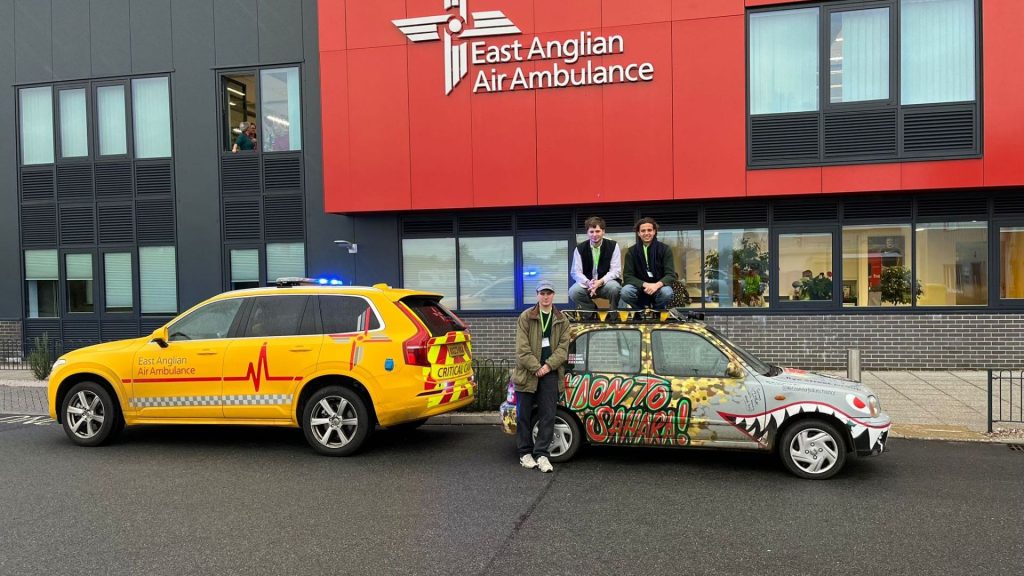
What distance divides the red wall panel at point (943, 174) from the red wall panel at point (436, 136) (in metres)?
7.88

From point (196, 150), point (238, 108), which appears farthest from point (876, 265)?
point (196, 150)

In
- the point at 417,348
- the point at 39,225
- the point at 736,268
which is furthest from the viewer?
the point at 39,225

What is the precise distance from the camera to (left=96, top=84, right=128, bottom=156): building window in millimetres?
16219

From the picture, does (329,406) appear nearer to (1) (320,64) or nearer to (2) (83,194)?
(1) (320,64)

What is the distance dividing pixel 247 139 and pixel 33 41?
19.6 feet

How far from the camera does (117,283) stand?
16.4 m

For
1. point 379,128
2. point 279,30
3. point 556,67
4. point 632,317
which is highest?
point 279,30

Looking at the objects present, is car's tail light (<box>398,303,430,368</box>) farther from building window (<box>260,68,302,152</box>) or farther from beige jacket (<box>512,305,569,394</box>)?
building window (<box>260,68,302,152</box>)

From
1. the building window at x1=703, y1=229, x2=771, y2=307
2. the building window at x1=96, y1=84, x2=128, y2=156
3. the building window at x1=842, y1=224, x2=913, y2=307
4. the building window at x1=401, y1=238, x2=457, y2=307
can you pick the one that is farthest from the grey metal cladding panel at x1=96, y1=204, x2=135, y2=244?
the building window at x1=842, y1=224, x2=913, y2=307

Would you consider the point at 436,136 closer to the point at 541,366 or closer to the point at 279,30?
the point at 279,30

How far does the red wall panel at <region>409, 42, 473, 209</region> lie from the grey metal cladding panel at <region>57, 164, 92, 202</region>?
838cm

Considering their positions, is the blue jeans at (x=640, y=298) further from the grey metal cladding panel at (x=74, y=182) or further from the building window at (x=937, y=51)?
the grey metal cladding panel at (x=74, y=182)

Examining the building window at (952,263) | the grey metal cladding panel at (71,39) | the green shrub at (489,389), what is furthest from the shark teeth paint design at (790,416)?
the grey metal cladding panel at (71,39)

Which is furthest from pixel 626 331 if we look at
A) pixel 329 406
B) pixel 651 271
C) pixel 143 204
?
pixel 143 204
